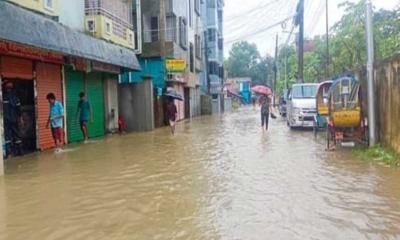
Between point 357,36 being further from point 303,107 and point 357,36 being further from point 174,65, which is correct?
point 174,65

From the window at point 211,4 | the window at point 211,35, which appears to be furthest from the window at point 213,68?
the window at point 211,4

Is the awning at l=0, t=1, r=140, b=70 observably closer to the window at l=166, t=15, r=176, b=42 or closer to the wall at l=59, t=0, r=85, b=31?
the wall at l=59, t=0, r=85, b=31

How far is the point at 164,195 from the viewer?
27.9 feet

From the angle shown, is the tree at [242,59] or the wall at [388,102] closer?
the wall at [388,102]

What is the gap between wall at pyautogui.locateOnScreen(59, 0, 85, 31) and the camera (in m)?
18.2

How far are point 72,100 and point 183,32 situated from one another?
65.2 ft

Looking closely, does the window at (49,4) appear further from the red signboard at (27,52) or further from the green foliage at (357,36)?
the green foliage at (357,36)

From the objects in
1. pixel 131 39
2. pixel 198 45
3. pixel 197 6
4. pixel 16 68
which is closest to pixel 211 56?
pixel 198 45

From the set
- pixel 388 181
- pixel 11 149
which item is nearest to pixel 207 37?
pixel 11 149

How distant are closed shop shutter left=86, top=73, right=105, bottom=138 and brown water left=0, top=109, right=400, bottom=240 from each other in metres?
7.70

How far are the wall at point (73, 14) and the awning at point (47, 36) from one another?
87 centimetres

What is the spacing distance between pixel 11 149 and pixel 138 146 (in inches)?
167

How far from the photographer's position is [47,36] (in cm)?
1450

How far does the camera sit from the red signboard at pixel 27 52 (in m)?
13.7
